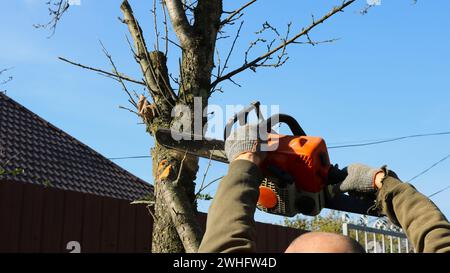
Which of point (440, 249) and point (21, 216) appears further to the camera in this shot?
point (21, 216)

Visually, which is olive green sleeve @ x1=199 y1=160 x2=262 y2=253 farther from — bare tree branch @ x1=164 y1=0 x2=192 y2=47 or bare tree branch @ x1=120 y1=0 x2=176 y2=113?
bare tree branch @ x1=164 y1=0 x2=192 y2=47

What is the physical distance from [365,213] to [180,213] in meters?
1.51

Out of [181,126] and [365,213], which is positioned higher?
[181,126]

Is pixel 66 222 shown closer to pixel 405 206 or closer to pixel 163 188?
pixel 163 188

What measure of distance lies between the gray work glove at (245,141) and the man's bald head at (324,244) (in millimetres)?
340

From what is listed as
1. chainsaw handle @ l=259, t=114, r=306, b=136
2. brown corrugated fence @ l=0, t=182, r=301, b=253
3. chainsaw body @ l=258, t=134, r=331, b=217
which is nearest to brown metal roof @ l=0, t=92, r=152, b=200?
brown corrugated fence @ l=0, t=182, r=301, b=253

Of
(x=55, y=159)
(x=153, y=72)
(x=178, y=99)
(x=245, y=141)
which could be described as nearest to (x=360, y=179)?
(x=245, y=141)

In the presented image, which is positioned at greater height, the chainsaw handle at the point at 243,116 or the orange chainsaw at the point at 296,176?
the chainsaw handle at the point at 243,116

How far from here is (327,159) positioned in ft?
6.84

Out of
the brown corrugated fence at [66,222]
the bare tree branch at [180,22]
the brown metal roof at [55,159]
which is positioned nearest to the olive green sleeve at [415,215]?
the bare tree branch at [180,22]

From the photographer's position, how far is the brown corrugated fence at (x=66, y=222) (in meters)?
6.04

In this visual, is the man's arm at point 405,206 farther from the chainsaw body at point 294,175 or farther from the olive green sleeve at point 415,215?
the chainsaw body at point 294,175
